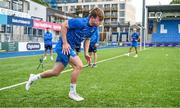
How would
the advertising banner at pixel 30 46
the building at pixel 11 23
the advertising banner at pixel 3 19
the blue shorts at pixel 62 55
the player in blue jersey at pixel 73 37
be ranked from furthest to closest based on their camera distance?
the advertising banner at pixel 30 46 < the building at pixel 11 23 < the advertising banner at pixel 3 19 < the blue shorts at pixel 62 55 < the player in blue jersey at pixel 73 37

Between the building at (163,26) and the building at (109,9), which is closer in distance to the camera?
the building at (163,26)

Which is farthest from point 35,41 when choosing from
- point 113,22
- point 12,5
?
point 113,22

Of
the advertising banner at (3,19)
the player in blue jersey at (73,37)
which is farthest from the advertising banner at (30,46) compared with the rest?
the player in blue jersey at (73,37)

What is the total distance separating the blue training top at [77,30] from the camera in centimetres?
672

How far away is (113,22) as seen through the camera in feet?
358

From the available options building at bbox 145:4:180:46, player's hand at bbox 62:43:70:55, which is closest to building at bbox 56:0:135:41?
building at bbox 145:4:180:46

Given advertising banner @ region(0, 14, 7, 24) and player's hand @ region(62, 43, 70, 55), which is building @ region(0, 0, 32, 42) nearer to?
advertising banner @ region(0, 14, 7, 24)

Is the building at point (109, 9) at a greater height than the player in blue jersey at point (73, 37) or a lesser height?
greater

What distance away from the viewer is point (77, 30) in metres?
6.83

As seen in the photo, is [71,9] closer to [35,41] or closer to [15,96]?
[35,41]

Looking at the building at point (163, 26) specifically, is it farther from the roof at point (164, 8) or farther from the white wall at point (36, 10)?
the white wall at point (36, 10)

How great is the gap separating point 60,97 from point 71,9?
10954 centimetres

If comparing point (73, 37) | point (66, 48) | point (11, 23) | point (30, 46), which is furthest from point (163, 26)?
point (66, 48)

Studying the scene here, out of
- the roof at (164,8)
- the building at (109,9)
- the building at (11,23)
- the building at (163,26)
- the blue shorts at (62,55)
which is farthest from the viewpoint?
the building at (109,9)
